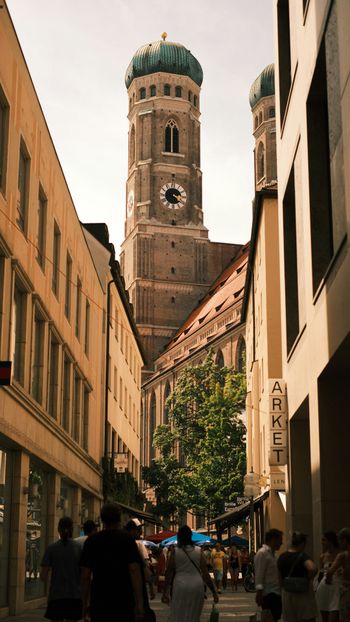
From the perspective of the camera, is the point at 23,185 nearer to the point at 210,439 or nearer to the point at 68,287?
the point at 68,287

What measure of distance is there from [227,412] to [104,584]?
165 feet

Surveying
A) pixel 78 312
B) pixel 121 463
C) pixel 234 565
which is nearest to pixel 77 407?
pixel 78 312

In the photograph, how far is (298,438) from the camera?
19984 millimetres

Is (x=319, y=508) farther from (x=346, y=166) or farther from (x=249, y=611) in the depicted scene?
(x=249, y=611)

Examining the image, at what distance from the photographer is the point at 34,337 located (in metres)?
20.9

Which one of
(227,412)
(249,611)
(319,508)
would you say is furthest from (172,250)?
(319,508)

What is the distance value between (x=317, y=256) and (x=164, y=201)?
308 ft

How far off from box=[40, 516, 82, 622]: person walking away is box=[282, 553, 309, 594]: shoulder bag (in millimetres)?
2051

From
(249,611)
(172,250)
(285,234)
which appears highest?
(172,250)

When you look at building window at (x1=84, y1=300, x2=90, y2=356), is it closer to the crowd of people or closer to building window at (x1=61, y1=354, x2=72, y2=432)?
building window at (x1=61, y1=354, x2=72, y2=432)

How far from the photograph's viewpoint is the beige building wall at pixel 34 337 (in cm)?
1727

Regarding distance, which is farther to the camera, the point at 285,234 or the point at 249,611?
the point at 249,611

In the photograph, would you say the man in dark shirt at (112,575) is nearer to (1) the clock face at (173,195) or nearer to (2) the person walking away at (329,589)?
(2) the person walking away at (329,589)

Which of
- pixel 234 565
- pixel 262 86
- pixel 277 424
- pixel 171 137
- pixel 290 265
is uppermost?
pixel 262 86
